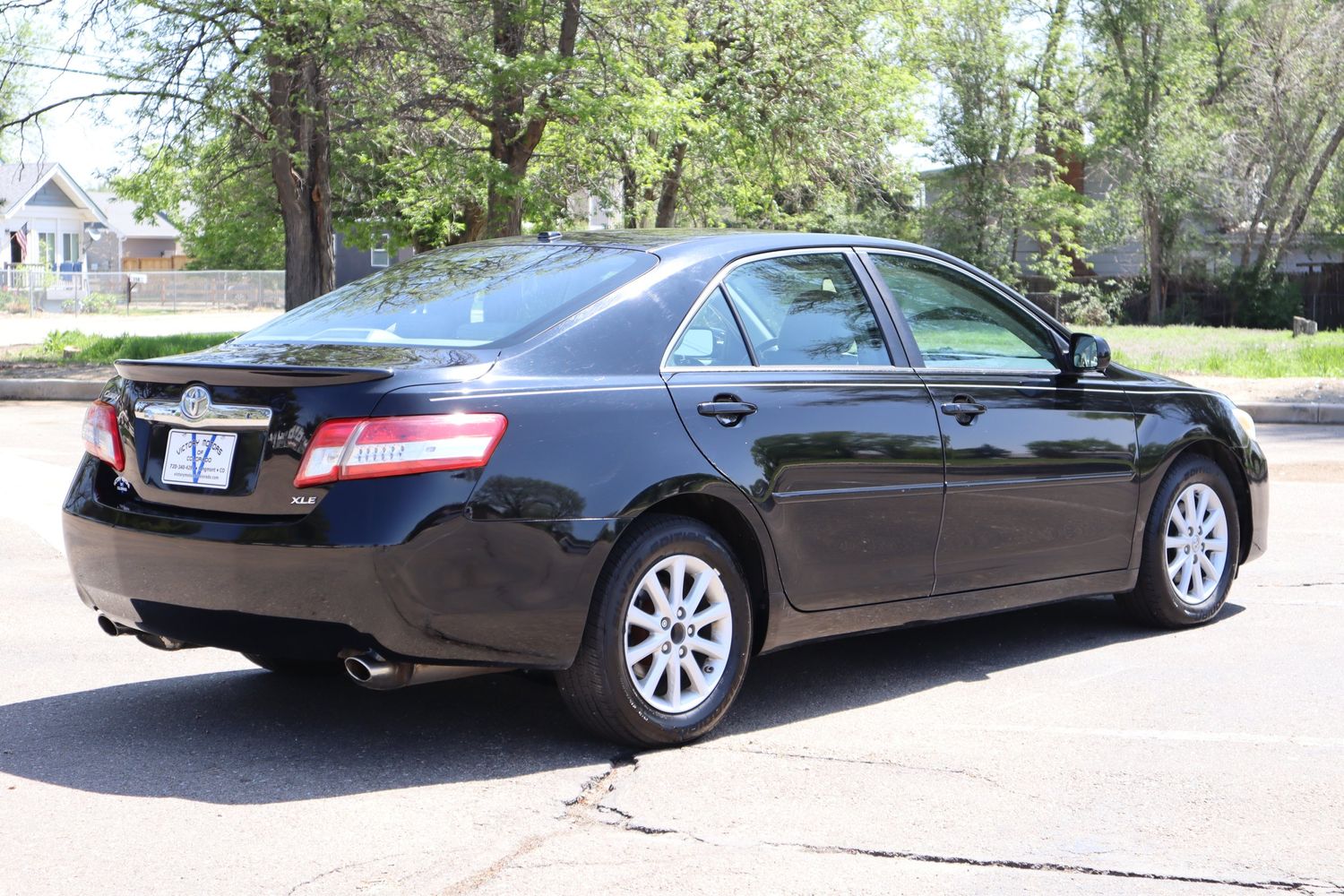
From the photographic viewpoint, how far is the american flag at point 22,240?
199 ft

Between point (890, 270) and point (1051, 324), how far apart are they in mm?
838

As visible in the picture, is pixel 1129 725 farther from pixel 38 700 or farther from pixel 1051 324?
pixel 38 700

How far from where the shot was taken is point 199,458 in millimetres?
4500

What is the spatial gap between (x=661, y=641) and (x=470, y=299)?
1.27 metres

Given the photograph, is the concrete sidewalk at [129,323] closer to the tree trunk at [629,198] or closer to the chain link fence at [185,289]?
the chain link fence at [185,289]

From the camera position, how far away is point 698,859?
377 centimetres

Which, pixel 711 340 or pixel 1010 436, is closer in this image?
pixel 711 340

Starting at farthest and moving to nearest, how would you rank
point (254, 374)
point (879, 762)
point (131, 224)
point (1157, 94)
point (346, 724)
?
1. point (131, 224)
2. point (1157, 94)
3. point (346, 724)
4. point (879, 762)
5. point (254, 374)

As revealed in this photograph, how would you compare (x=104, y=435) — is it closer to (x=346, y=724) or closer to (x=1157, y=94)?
(x=346, y=724)

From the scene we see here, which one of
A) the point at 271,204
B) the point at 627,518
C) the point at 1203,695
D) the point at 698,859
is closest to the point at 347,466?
the point at 627,518

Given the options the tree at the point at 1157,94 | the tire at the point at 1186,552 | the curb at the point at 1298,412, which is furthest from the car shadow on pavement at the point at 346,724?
the tree at the point at 1157,94

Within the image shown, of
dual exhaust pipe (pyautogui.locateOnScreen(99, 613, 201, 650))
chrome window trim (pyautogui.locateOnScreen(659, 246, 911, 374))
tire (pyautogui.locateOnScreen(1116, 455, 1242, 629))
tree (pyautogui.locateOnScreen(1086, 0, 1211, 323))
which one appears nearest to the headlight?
tire (pyautogui.locateOnScreen(1116, 455, 1242, 629))

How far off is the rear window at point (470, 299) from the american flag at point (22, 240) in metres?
60.3

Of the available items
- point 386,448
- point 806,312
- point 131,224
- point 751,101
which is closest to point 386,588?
point 386,448
